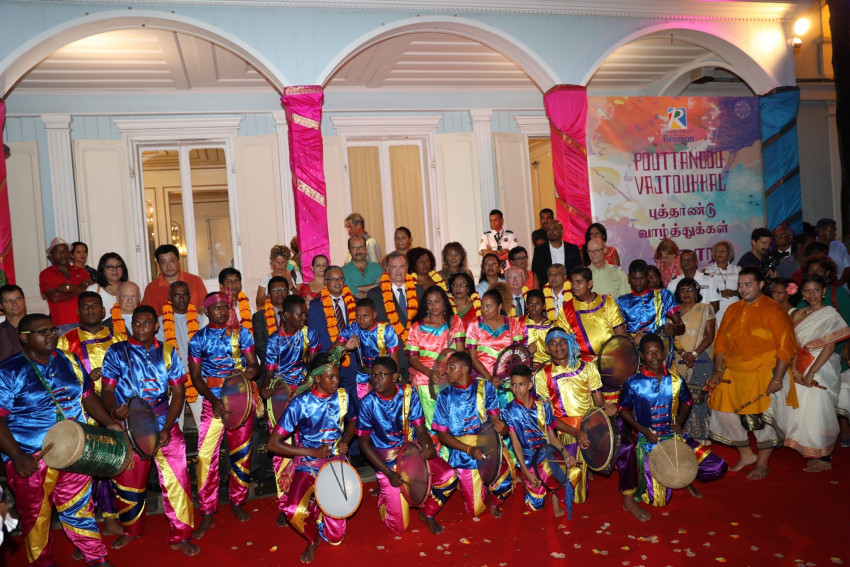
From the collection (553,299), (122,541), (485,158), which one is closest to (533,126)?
(485,158)

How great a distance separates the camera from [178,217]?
12203 mm

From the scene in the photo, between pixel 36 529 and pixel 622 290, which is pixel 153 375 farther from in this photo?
pixel 622 290

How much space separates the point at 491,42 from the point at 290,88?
9.21ft

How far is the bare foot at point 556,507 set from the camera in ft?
17.2

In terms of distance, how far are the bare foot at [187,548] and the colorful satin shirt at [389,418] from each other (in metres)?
1.44

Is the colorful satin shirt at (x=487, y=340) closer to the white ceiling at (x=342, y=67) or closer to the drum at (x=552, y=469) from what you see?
the drum at (x=552, y=469)

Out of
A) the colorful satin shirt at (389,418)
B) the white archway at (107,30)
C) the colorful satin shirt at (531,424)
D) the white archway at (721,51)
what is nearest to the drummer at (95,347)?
the colorful satin shirt at (389,418)

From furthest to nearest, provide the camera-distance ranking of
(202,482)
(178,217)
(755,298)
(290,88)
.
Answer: (178,217) < (290,88) < (755,298) < (202,482)

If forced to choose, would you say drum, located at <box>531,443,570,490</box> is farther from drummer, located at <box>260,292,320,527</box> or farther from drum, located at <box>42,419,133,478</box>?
drum, located at <box>42,419,133,478</box>

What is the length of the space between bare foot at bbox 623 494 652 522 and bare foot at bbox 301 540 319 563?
239 centimetres

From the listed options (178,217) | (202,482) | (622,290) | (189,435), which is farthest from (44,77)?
(622,290)

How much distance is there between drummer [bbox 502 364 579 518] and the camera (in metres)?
5.37

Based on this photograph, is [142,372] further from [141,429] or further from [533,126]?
[533,126]

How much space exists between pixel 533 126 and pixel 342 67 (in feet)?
12.5
